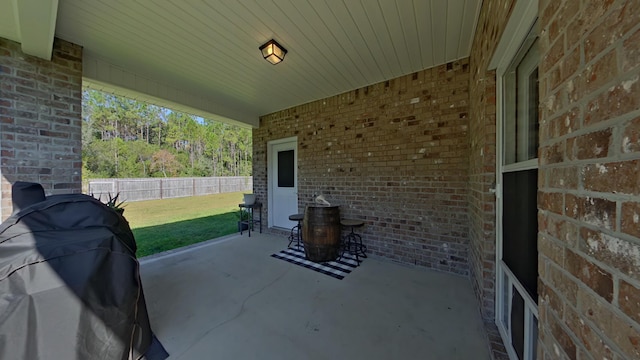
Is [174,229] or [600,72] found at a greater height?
[600,72]

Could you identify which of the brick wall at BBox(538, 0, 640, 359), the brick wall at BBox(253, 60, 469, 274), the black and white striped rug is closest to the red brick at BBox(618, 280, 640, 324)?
the brick wall at BBox(538, 0, 640, 359)

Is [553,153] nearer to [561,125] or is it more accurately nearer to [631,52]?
[561,125]

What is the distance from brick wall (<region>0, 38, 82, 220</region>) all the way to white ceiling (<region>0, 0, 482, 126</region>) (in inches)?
9.0

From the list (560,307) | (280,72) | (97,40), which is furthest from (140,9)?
(560,307)

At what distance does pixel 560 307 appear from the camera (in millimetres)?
719

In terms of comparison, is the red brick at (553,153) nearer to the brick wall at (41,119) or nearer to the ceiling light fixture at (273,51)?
the ceiling light fixture at (273,51)

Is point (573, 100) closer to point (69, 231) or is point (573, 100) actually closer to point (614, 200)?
point (614, 200)

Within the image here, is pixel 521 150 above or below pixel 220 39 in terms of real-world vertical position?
below

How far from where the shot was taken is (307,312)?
2170mm

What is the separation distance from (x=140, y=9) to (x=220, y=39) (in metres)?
0.67

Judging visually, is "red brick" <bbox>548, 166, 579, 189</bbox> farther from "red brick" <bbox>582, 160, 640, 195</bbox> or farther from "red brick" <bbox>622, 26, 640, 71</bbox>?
"red brick" <bbox>622, 26, 640, 71</bbox>

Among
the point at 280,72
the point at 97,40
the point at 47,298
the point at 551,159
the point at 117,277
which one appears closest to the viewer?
the point at 551,159

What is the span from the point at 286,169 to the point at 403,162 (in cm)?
260

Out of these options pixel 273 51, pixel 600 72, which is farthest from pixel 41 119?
pixel 600 72
